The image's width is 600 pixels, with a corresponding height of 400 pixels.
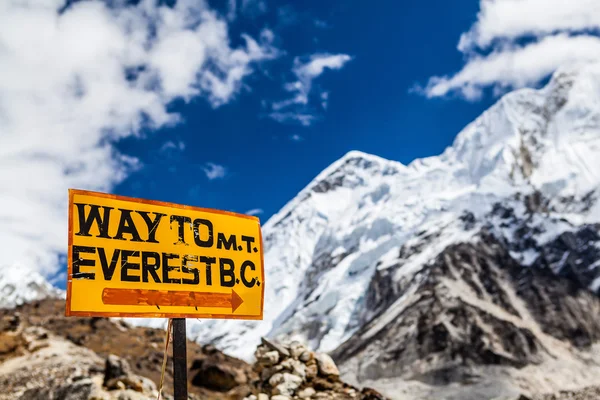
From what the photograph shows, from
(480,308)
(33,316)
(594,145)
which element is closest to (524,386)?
(480,308)

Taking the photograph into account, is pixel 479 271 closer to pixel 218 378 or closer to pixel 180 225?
pixel 218 378

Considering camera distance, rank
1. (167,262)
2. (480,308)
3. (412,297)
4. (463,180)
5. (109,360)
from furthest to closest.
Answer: (463,180), (412,297), (480,308), (109,360), (167,262)

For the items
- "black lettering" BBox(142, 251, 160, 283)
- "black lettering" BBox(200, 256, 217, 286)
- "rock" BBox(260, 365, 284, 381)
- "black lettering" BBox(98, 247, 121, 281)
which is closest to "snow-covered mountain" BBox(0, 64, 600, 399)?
"rock" BBox(260, 365, 284, 381)

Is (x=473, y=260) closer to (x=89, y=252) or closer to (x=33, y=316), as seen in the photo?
(x=33, y=316)

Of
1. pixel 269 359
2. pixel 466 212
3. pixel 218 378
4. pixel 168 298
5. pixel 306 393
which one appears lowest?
pixel 306 393

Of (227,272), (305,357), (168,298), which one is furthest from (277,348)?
(168,298)

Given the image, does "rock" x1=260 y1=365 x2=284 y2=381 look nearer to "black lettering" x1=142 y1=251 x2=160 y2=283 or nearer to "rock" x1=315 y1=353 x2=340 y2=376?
"rock" x1=315 y1=353 x2=340 y2=376
